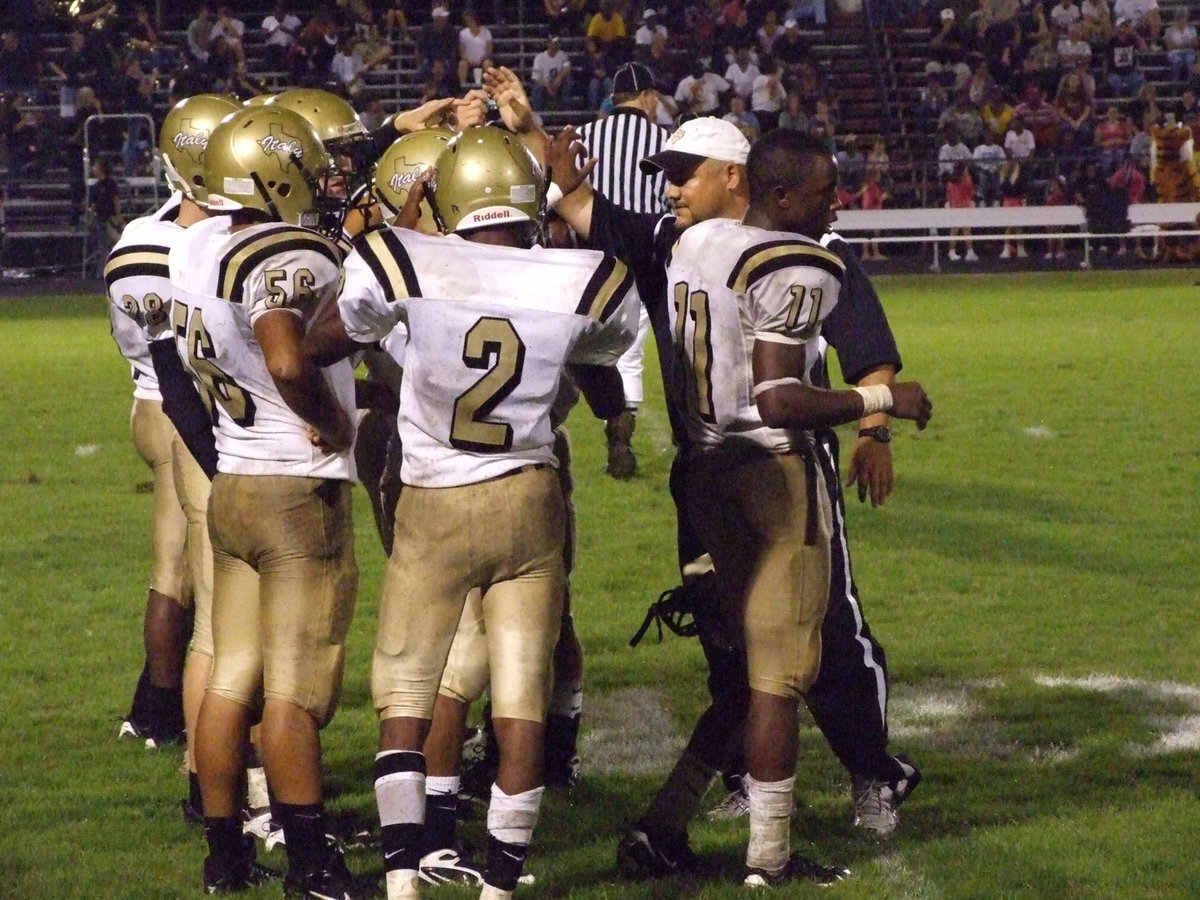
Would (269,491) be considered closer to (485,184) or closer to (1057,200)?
(485,184)

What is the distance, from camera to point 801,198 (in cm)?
368

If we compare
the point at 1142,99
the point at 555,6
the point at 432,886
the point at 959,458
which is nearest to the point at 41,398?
the point at 959,458

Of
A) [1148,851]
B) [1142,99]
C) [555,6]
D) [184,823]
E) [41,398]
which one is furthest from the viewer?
[555,6]

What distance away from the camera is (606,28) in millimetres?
23547

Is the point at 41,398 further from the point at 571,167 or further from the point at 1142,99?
the point at 1142,99

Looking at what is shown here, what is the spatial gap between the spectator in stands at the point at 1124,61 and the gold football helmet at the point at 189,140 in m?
21.5

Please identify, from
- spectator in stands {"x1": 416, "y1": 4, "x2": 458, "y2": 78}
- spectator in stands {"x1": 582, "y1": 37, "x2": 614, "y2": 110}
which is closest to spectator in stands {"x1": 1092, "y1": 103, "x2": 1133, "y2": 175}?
spectator in stands {"x1": 582, "y1": 37, "x2": 614, "y2": 110}

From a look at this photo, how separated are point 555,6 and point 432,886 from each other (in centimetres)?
2195

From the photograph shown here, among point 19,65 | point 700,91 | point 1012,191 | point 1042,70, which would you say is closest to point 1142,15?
point 1042,70

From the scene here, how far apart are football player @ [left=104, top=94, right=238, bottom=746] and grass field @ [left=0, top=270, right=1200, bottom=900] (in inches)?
9.3

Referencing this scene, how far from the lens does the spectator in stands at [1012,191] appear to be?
21516 mm

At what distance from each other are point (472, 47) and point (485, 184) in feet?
67.1

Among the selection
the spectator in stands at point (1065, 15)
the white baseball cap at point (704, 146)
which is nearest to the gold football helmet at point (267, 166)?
the white baseball cap at point (704, 146)

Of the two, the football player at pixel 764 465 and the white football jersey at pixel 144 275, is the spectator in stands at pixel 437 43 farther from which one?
the football player at pixel 764 465
